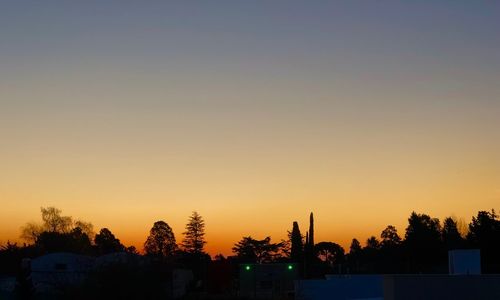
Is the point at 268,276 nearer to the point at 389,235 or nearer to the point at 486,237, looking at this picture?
the point at 486,237

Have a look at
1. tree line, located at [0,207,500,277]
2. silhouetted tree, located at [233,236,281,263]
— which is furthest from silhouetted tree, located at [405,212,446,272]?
silhouetted tree, located at [233,236,281,263]

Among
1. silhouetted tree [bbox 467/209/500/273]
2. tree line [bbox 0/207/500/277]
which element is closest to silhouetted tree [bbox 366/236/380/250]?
tree line [bbox 0/207/500/277]

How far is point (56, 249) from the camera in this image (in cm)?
10962

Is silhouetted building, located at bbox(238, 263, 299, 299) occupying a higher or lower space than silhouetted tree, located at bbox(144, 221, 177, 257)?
lower

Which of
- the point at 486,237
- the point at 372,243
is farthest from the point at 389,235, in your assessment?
the point at 486,237

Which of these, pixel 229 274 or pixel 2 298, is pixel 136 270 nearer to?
pixel 2 298

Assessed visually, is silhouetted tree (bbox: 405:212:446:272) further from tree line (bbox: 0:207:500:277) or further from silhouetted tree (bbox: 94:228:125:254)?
silhouetted tree (bbox: 94:228:125:254)

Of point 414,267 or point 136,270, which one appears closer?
point 136,270

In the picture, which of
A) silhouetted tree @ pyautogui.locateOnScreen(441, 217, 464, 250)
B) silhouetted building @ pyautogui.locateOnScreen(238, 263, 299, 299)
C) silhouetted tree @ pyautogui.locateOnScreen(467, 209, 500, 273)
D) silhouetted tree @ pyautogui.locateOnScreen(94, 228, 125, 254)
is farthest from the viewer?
silhouetted tree @ pyautogui.locateOnScreen(94, 228, 125, 254)

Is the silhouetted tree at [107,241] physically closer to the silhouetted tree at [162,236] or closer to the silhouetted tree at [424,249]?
the silhouetted tree at [162,236]

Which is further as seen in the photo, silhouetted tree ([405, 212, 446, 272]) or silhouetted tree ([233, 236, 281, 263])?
silhouetted tree ([233, 236, 281, 263])

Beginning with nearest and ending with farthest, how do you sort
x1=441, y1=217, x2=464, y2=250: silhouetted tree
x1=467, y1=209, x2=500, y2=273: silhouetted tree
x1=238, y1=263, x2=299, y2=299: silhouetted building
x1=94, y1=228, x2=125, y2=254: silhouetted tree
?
x1=238, y1=263, x2=299, y2=299: silhouetted building, x1=467, y1=209, x2=500, y2=273: silhouetted tree, x1=441, y1=217, x2=464, y2=250: silhouetted tree, x1=94, y1=228, x2=125, y2=254: silhouetted tree

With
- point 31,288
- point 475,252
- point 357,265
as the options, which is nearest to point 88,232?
point 357,265

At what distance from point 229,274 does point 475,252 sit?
3233 cm
